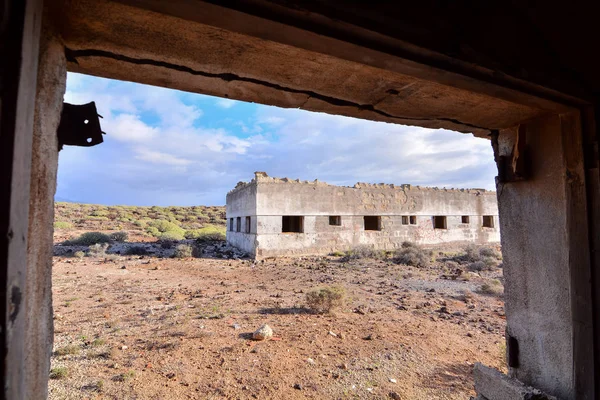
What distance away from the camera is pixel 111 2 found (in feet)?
3.40

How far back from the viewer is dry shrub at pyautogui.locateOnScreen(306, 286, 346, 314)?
6.30m

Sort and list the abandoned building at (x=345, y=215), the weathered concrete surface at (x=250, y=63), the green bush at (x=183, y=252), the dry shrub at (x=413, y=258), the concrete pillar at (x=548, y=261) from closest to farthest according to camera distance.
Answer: the weathered concrete surface at (x=250, y=63) → the concrete pillar at (x=548, y=261) → the dry shrub at (x=413, y=258) → the green bush at (x=183, y=252) → the abandoned building at (x=345, y=215)

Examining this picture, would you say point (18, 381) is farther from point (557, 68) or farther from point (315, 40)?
point (557, 68)

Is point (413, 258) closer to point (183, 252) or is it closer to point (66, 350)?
point (183, 252)

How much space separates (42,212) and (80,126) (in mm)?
417

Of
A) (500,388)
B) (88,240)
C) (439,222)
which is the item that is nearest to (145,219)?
(88,240)

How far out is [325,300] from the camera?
630 centimetres

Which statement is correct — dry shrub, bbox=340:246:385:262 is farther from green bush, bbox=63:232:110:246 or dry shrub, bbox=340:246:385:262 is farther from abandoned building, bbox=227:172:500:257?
green bush, bbox=63:232:110:246

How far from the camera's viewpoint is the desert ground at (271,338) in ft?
12.0

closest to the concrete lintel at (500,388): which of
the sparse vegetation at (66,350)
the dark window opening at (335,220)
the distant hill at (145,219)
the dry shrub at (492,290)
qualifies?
the sparse vegetation at (66,350)

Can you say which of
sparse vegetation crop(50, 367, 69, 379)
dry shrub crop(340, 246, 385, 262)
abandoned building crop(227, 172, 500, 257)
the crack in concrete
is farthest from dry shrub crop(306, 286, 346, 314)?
abandoned building crop(227, 172, 500, 257)

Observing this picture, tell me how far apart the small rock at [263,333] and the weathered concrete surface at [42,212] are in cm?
407

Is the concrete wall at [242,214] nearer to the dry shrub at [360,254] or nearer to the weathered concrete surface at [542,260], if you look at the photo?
the dry shrub at [360,254]

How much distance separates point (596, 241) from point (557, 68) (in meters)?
0.99
